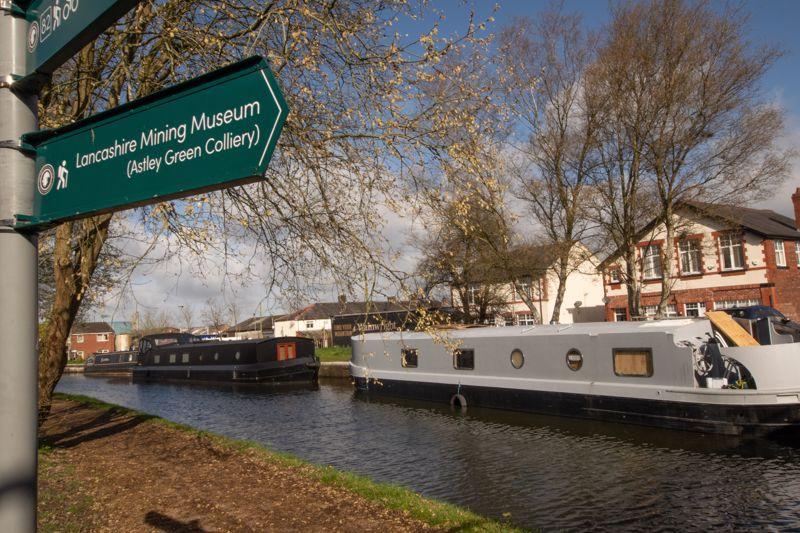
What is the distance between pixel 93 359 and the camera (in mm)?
50781

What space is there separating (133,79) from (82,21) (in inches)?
226

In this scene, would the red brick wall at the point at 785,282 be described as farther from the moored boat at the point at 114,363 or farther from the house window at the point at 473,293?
the moored boat at the point at 114,363

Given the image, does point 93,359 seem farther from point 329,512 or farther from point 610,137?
point 329,512

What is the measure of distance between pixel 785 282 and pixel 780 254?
4.54ft

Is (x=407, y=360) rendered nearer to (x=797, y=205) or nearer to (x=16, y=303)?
(x=16, y=303)

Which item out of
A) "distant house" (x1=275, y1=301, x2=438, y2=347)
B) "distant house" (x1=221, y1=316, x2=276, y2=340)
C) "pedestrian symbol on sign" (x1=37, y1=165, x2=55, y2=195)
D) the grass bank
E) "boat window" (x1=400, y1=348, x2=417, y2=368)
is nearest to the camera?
"pedestrian symbol on sign" (x1=37, y1=165, x2=55, y2=195)

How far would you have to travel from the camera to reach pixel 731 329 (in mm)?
14859

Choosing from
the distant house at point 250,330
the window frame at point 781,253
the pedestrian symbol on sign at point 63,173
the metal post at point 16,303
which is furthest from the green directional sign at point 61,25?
the distant house at point 250,330

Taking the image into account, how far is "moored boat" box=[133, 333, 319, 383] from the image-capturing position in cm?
3122

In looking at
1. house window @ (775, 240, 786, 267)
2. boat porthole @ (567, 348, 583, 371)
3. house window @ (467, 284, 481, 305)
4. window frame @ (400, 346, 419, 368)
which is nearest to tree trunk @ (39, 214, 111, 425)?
boat porthole @ (567, 348, 583, 371)

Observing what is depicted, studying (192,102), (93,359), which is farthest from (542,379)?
(93,359)

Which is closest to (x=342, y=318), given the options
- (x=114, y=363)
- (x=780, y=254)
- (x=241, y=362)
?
(x=241, y=362)

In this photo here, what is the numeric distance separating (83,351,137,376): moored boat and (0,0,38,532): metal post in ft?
160

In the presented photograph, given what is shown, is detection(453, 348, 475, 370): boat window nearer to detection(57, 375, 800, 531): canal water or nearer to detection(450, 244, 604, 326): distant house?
detection(57, 375, 800, 531): canal water
